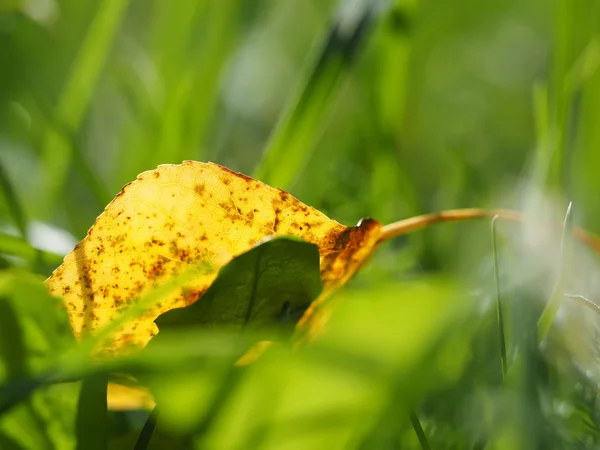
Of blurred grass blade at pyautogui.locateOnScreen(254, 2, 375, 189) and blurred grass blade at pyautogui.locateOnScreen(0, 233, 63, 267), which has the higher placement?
blurred grass blade at pyautogui.locateOnScreen(254, 2, 375, 189)

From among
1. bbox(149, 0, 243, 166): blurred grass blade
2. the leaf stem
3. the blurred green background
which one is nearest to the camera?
the blurred green background

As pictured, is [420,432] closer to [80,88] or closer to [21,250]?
[21,250]

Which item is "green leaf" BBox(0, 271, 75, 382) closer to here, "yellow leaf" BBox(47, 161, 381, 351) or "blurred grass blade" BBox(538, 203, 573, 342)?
"yellow leaf" BBox(47, 161, 381, 351)

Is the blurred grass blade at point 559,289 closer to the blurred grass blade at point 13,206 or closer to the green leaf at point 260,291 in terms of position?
the green leaf at point 260,291

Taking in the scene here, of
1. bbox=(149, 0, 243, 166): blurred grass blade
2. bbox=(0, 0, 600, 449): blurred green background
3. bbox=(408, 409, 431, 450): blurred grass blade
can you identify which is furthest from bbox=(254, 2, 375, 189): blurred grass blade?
bbox=(408, 409, 431, 450): blurred grass blade

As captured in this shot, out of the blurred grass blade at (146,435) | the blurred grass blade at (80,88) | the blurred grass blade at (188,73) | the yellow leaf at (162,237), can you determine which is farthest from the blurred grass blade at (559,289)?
the blurred grass blade at (80,88)

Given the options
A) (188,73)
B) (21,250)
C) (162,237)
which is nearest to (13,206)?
(21,250)

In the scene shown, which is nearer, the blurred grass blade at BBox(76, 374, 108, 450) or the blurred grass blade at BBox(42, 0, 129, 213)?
the blurred grass blade at BBox(76, 374, 108, 450)

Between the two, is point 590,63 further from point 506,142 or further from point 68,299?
point 68,299
